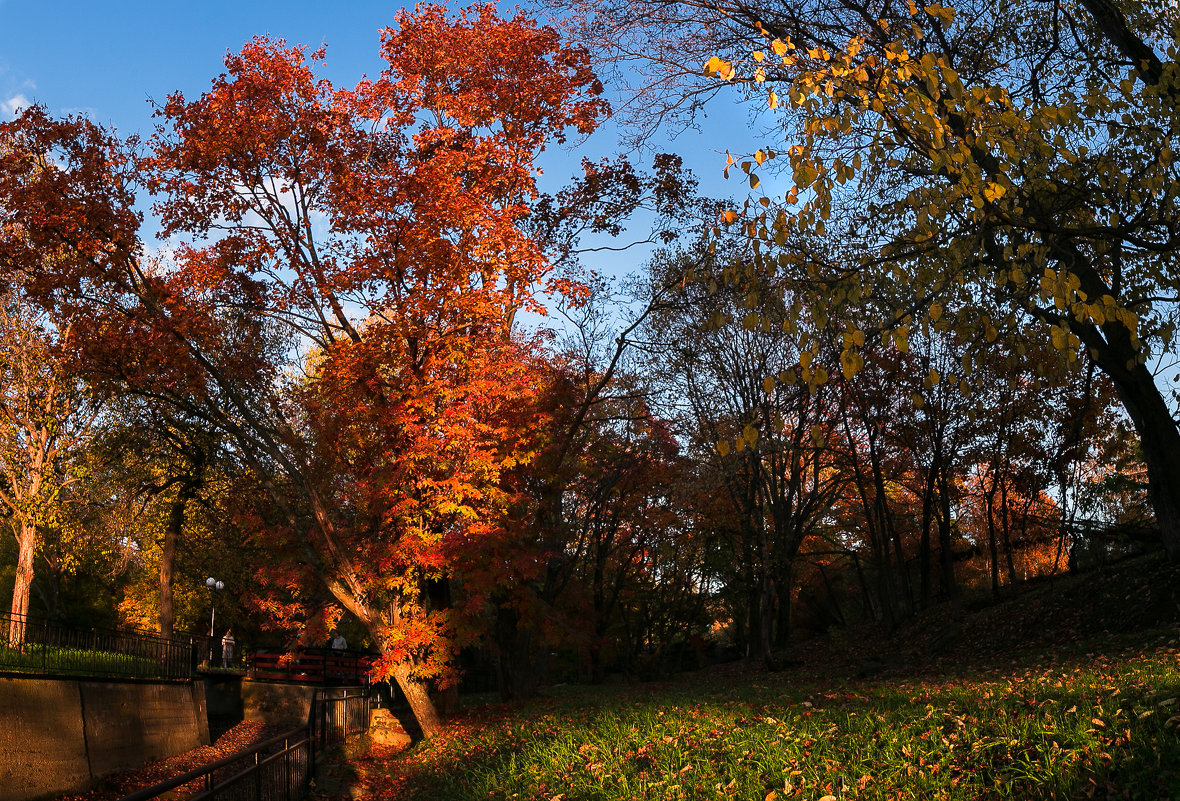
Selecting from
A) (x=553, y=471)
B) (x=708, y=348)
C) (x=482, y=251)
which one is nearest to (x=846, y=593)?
(x=708, y=348)

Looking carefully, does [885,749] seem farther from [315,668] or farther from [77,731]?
[315,668]

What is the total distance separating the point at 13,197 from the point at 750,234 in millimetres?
13584

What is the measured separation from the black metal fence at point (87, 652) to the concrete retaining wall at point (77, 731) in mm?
349

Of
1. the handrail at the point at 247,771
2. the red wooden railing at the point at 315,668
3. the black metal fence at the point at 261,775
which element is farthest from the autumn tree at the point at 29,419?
the handrail at the point at 247,771

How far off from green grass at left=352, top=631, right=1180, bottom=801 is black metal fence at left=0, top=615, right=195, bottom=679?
26.4 feet

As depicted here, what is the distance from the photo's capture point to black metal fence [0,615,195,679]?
13.7 meters

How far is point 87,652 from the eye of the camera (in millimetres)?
15523

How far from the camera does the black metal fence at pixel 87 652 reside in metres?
13.7

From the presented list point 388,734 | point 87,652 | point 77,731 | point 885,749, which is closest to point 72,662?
point 87,652

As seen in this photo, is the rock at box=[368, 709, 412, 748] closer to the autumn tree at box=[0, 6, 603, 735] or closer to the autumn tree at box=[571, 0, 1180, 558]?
the autumn tree at box=[0, 6, 603, 735]

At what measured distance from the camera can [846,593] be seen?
3591 cm

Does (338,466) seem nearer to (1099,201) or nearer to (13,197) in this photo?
(13,197)

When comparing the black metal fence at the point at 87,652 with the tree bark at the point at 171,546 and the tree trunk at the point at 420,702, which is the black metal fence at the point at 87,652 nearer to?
the tree bark at the point at 171,546

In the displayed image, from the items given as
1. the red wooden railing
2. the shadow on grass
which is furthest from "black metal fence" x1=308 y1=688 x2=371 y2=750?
the red wooden railing
